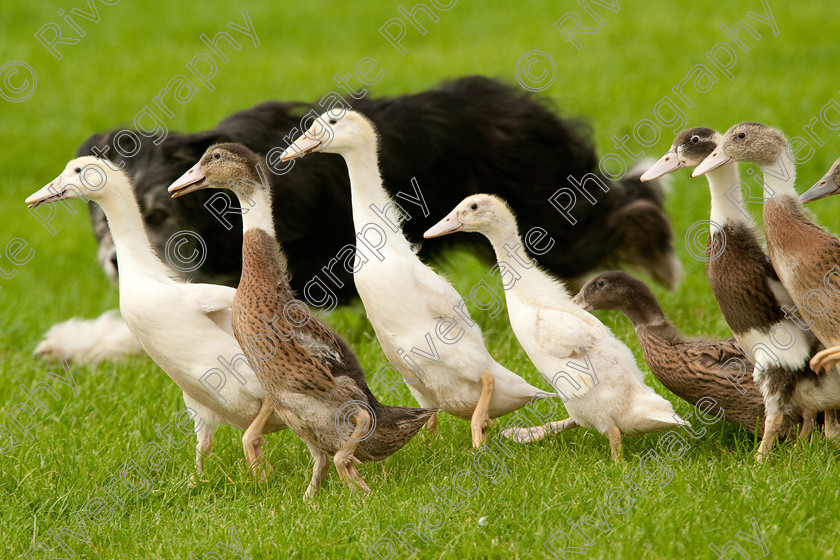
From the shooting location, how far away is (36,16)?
15.2 metres

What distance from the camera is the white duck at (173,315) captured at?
374cm

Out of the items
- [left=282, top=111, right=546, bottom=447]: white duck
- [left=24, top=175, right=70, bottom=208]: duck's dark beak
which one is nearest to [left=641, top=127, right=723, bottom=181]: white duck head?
[left=282, top=111, right=546, bottom=447]: white duck

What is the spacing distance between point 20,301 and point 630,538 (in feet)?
21.0

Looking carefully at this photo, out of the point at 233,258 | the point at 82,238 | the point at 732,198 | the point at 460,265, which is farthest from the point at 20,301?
the point at 732,198

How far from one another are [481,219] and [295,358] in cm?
101

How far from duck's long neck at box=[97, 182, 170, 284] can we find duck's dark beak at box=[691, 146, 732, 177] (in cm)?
222

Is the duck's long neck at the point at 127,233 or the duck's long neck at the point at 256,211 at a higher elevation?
the duck's long neck at the point at 256,211

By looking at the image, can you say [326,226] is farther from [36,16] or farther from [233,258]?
[36,16]

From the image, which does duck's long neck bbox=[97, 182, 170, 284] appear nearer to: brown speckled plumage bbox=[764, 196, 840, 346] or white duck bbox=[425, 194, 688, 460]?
white duck bbox=[425, 194, 688, 460]

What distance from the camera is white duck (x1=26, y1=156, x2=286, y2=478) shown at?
3.74 m

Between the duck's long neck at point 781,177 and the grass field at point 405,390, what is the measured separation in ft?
3.30
